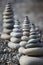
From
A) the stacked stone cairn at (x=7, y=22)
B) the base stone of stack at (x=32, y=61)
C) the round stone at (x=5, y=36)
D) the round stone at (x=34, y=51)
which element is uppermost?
the stacked stone cairn at (x=7, y=22)

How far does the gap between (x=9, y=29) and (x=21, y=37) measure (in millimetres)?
592

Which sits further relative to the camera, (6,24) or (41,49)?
(6,24)

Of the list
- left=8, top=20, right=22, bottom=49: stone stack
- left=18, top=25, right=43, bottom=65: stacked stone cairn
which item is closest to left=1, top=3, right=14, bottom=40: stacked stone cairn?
left=8, top=20, right=22, bottom=49: stone stack

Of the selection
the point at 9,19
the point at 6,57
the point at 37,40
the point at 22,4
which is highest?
the point at 22,4

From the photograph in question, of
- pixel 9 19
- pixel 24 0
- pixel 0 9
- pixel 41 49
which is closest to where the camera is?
pixel 41 49

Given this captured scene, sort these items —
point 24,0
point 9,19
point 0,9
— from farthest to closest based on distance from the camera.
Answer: point 24,0, point 0,9, point 9,19

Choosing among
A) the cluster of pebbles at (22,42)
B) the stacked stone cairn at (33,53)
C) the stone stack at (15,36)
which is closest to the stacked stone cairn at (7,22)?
the cluster of pebbles at (22,42)

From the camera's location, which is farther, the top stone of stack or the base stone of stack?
the top stone of stack

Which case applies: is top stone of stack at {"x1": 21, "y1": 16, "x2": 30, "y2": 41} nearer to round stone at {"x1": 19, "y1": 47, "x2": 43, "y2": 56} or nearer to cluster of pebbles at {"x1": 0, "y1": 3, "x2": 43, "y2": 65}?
cluster of pebbles at {"x1": 0, "y1": 3, "x2": 43, "y2": 65}

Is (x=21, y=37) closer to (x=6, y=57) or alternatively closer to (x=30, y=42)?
(x=6, y=57)

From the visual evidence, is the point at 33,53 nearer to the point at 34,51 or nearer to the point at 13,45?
the point at 34,51

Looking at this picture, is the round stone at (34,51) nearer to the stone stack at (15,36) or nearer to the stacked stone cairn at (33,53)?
the stacked stone cairn at (33,53)

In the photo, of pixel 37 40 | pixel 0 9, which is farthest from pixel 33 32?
pixel 0 9

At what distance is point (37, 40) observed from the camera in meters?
3.14
